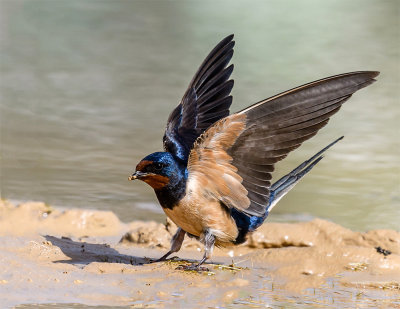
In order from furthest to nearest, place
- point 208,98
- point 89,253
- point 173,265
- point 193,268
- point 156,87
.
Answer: point 156,87
point 208,98
point 89,253
point 173,265
point 193,268

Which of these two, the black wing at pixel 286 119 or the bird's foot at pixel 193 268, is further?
the bird's foot at pixel 193 268

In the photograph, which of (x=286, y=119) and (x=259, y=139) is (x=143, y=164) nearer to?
(x=259, y=139)

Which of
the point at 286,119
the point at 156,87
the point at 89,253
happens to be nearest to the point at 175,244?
the point at 89,253

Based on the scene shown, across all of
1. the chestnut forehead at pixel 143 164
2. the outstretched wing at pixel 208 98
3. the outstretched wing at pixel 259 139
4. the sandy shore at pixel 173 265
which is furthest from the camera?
the outstretched wing at pixel 208 98

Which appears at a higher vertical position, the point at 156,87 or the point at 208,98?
the point at 156,87

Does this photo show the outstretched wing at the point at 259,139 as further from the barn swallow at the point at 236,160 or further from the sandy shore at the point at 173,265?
the sandy shore at the point at 173,265

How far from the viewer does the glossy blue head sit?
6.13 m

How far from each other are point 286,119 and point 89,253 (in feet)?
6.03

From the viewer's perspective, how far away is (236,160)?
619 centimetres

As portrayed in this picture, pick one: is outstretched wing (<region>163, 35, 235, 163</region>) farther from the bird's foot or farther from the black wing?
the bird's foot

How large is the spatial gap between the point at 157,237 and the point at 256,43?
991 centimetres

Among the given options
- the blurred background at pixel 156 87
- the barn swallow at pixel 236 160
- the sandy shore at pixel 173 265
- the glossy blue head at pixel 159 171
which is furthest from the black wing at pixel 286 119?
the blurred background at pixel 156 87

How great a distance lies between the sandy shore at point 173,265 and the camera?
5.58 m

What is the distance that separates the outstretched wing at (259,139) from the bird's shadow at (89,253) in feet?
2.91
